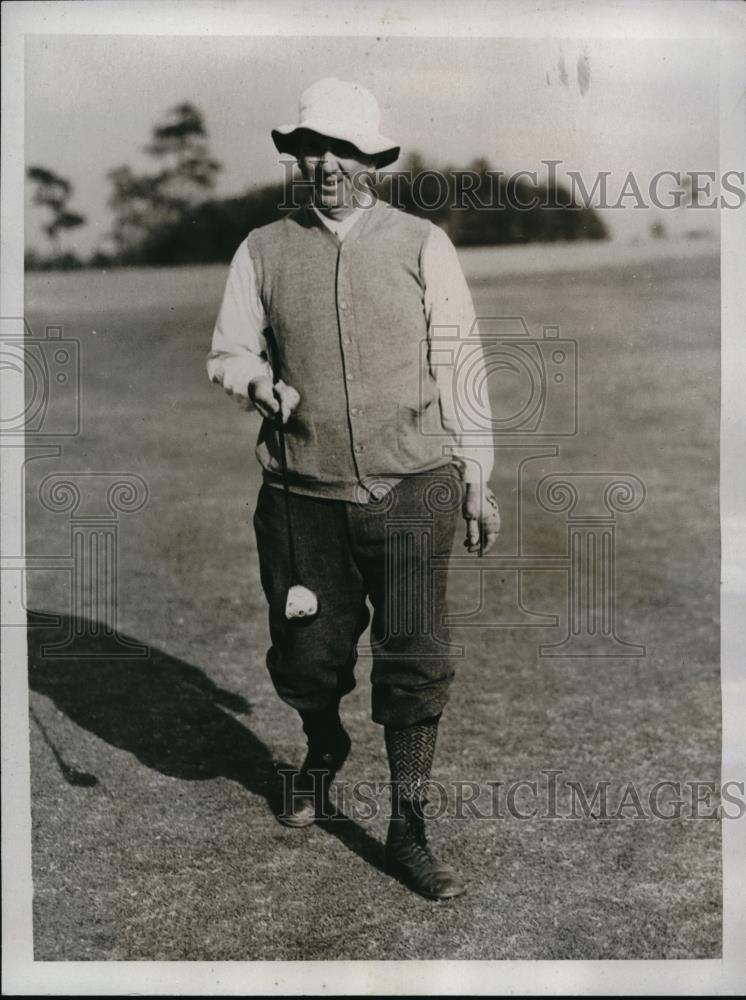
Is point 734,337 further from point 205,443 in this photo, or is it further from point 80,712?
point 205,443

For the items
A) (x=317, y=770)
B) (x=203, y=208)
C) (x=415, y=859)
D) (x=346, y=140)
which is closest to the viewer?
(x=346, y=140)

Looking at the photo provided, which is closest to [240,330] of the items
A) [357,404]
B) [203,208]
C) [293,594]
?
[357,404]

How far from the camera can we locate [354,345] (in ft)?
9.11

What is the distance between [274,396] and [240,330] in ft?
0.57

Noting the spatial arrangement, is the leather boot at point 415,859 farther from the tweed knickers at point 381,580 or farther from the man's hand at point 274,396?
the man's hand at point 274,396

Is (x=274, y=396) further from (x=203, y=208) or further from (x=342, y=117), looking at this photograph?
(x=203, y=208)

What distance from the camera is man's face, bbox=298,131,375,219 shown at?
277cm

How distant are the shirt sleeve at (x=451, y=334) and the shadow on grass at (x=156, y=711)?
975mm

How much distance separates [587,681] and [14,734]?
1.70 metres

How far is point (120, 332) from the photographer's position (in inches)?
168

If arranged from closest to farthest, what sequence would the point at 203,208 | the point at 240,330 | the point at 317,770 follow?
the point at 240,330 < the point at 317,770 < the point at 203,208

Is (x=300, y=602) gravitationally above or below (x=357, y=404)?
below

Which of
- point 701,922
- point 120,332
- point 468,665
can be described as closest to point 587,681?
point 468,665

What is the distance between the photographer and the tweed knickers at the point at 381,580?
2.82 metres
